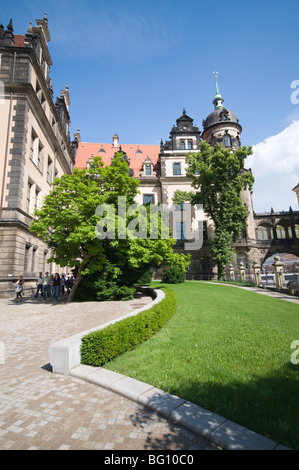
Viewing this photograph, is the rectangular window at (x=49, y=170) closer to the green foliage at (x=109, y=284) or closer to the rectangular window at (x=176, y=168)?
the green foliage at (x=109, y=284)

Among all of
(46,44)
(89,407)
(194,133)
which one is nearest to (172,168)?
(194,133)

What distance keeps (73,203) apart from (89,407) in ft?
40.8

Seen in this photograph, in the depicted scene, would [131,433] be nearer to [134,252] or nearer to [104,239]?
[134,252]

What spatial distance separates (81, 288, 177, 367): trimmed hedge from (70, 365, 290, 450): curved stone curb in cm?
53

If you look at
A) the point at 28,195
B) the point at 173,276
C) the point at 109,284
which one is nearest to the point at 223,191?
the point at 173,276

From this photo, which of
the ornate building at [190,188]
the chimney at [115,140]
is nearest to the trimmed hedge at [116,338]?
the ornate building at [190,188]

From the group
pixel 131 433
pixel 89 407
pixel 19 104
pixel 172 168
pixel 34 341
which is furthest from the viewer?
pixel 172 168

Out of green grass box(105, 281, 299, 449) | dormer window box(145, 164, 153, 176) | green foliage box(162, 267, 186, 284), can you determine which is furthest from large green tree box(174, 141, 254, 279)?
green grass box(105, 281, 299, 449)

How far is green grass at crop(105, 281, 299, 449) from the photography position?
125 inches

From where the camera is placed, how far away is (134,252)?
45.2ft

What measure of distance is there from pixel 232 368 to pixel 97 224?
10.4 metres

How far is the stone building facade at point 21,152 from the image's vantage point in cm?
1797

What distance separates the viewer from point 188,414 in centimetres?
321

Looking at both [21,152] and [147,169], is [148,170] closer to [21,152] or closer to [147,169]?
[147,169]
